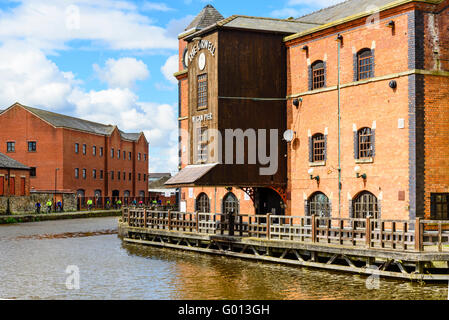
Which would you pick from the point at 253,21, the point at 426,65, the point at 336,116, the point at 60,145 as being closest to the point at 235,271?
the point at 336,116

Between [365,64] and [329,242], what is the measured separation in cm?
879

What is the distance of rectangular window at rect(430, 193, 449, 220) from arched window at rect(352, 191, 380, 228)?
222cm

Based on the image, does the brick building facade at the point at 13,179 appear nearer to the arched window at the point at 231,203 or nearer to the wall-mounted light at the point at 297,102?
the arched window at the point at 231,203

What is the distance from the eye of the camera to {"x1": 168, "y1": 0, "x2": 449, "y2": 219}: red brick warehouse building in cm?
2292

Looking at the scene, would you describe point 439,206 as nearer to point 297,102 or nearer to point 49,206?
point 297,102

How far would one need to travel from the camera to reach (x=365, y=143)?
82.0ft

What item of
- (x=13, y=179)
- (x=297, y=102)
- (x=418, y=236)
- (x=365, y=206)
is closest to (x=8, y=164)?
(x=13, y=179)

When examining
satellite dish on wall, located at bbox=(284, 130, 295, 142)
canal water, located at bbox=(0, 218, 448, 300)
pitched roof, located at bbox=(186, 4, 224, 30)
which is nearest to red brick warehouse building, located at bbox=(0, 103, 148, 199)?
pitched roof, located at bbox=(186, 4, 224, 30)

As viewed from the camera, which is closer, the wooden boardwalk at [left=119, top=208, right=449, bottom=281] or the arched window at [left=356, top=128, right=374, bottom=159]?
the wooden boardwalk at [left=119, top=208, right=449, bottom=281]

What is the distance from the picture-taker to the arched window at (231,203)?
31406 mm

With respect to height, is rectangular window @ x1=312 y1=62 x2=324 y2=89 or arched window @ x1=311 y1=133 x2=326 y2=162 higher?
rectangular window @ x1=312 y1=62 x2=324 y2=89

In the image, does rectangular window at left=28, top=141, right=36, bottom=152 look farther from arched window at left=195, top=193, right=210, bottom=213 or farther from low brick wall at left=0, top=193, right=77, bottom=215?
arched window at left=195, top=193, right=210, bottom=213
